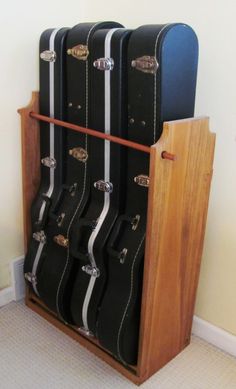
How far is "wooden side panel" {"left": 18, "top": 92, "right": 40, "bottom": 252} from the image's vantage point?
1829 millimetres

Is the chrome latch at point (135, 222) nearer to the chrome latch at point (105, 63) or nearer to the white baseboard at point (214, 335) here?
the chrome latch at point (105, 63)

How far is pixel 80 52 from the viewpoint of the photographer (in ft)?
5.22

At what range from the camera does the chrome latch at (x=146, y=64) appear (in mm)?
1342

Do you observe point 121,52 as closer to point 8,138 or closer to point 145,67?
point 145,67

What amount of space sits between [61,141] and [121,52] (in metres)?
0.50

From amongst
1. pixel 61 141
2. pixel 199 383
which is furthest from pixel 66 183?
pixel 199 383

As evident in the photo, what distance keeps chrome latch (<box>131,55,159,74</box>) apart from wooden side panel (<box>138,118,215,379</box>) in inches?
7.6

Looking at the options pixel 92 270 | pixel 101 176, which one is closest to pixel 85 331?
pixel 92 270

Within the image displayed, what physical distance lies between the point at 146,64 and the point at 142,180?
0.40 m

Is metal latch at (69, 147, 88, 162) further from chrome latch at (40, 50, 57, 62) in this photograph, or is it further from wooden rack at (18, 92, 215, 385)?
chrome latch at (40, 50, 57, 62)

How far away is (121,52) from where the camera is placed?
1.45 meters

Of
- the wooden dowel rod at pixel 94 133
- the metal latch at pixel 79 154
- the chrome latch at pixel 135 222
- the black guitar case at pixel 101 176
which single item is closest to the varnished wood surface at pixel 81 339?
the black guitar case at pixel 101 176

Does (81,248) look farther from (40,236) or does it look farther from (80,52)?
(80,52)

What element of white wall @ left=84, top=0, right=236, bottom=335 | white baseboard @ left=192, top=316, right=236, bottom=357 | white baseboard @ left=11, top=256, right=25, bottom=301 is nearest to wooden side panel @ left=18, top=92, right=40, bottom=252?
white baseboard @ left=11, top=256, right=25, bottom=301
